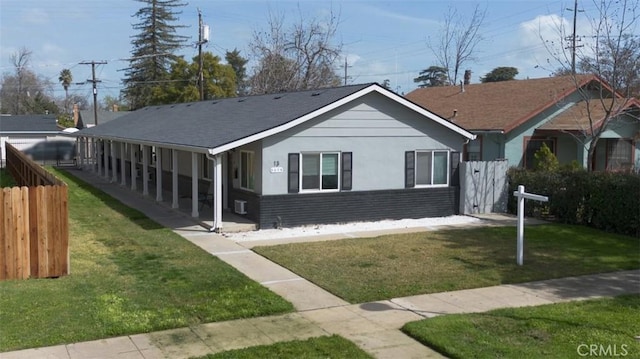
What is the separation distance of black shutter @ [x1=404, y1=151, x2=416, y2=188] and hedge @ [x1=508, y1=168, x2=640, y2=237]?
361 cm

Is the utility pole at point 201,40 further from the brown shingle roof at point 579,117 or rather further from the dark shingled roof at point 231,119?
the brown shingle roof at point 579,117

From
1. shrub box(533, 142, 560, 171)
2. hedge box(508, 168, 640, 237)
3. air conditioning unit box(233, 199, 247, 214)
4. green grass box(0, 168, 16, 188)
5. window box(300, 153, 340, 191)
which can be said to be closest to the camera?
hedge box(508, 168, 640, 237)

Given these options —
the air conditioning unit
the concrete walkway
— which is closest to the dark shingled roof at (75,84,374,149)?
the air conditioning unit

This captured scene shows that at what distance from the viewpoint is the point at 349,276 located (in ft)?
34.8

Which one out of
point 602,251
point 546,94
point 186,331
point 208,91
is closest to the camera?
point 186,331

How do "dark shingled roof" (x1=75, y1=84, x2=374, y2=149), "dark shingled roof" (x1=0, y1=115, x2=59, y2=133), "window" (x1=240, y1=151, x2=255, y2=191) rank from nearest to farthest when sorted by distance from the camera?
"dark shingled roof" (x1=75, y1=84, x2=374, y2=149), "window" (x1=240, y1=151, x2=255, y2=191), "dark shingled roof" (x1=0, y1=115, x2=59, y2=133)

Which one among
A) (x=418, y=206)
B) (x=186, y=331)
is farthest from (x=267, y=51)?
(x=186, y=331)

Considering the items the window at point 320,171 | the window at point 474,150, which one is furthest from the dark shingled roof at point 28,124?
the window at point 320,171

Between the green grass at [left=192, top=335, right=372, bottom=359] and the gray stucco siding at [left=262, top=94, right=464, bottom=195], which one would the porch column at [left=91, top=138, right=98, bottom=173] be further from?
the green grass at [left=192, top=335, right=372, bottom=359]

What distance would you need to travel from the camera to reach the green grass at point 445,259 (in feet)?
33.4

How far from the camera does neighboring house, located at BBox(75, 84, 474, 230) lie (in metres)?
15.7

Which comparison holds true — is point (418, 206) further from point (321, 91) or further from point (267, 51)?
point (267, 51)

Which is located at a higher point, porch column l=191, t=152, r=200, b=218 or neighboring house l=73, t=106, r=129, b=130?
neighboring house l=73, t=106, r=129, b=130

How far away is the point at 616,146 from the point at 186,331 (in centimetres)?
2293
